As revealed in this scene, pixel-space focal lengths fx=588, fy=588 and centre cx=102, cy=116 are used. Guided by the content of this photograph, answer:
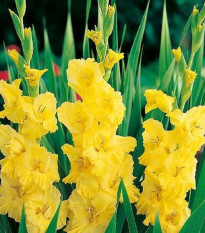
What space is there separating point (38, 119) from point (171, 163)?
12.4 inches

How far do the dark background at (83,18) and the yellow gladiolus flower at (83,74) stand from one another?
2.70 m

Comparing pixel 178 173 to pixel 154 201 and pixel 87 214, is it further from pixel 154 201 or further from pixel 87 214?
pixel 87 214

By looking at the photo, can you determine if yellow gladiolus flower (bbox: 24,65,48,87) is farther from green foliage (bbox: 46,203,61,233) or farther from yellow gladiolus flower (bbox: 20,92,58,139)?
green foliage (bbox: 46,203,61,233)

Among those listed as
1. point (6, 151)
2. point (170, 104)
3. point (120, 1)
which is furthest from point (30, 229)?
point (120, 1)

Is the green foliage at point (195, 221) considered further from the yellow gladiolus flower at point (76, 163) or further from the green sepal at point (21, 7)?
the green sepal at point (21, 7)

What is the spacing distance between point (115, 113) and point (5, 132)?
0.27 meters

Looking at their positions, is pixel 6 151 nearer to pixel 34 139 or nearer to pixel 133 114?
pixel 34 139

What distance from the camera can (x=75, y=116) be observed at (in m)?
1.33

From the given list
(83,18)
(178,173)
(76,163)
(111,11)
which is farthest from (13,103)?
(83,18)

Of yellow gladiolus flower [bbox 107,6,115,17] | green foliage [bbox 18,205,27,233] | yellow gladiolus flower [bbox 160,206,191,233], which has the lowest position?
yellow gladiolus flower [bbox 160,206,191,233]

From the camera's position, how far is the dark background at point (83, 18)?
4.04 metres

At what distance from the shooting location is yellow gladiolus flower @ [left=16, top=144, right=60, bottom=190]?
4.35 ft

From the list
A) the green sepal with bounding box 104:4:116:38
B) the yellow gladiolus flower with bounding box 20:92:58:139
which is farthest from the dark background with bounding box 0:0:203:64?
the yellow gladiolus flower with bounding box 20:92:58:139

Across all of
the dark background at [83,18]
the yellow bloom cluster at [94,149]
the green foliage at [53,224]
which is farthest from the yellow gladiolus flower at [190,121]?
the dark background at [83,18]
